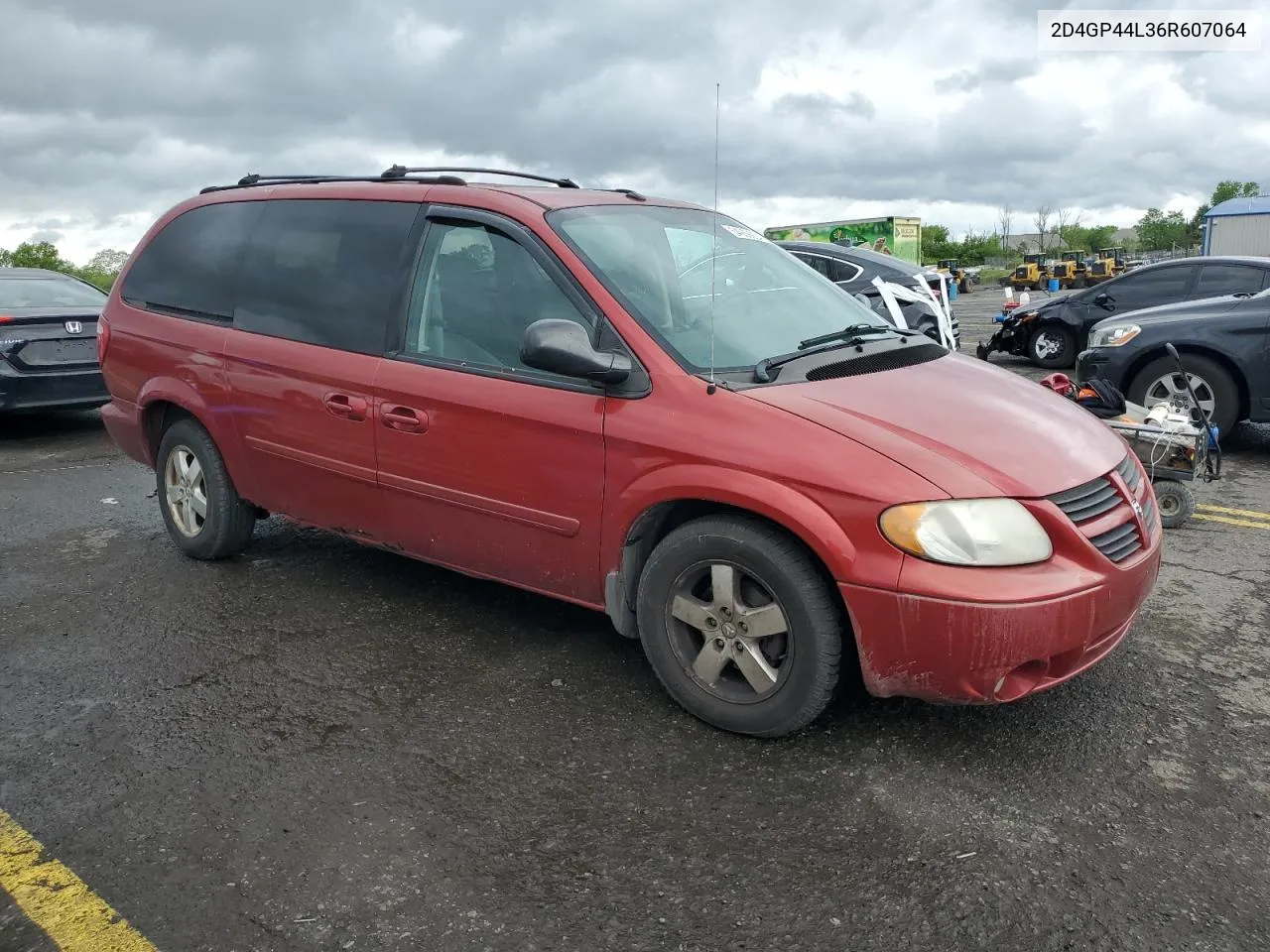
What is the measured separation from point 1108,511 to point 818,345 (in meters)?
1.11

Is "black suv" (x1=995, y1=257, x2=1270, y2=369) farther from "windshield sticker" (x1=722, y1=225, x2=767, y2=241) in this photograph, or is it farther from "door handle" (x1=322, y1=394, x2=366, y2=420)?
"door handle" (x1=322, y1=394, x2=366, y2=420)

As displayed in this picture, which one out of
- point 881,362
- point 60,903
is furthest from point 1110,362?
point 60,903

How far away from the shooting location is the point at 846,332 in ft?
12.5

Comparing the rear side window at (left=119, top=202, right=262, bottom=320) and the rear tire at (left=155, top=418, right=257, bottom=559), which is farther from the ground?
the rear side window at (left=119, top=202, right=262, bottom=320)

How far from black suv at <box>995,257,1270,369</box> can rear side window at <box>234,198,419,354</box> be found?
8476 mm

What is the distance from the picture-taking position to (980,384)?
3.52m

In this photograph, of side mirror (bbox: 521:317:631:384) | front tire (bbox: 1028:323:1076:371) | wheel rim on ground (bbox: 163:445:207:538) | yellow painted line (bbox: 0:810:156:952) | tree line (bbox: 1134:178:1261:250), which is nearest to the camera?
yellow painted line (bbox: 0:810:156:952)

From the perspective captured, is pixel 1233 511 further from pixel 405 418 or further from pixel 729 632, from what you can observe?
pixel 405 418

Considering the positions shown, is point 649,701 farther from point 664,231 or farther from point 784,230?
point 784,230

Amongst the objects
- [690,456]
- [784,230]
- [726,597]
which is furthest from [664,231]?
[784,230]

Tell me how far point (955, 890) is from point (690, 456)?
1.38m

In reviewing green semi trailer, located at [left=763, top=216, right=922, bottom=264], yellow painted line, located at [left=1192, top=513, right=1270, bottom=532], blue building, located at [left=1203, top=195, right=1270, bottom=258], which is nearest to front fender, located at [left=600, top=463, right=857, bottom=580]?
yellow painted line, located at [left=1192, top=513, right=1270, bottom=532]

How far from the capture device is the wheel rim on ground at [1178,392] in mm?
7320

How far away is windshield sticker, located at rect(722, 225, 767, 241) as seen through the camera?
4.28 m
